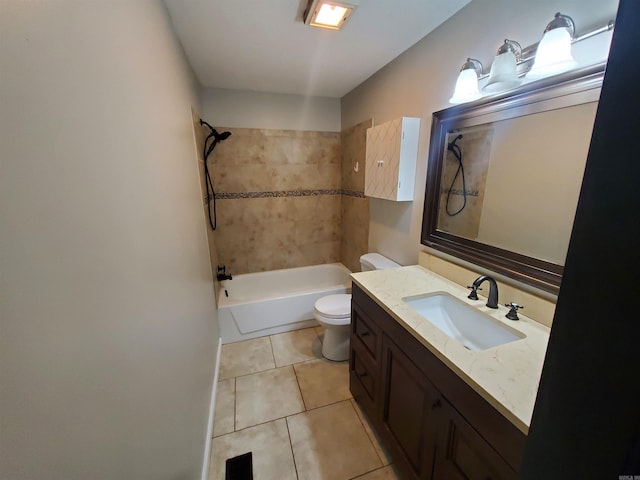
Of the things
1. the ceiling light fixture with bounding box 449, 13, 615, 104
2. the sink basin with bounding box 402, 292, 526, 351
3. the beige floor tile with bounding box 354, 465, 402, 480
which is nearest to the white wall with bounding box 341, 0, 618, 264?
the ceiling light fixture with bounding box 449, 13, 615, 104

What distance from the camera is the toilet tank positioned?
2.08 metres

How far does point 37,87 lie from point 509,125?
155 cm

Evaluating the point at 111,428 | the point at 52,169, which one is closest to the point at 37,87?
the point at 52,169

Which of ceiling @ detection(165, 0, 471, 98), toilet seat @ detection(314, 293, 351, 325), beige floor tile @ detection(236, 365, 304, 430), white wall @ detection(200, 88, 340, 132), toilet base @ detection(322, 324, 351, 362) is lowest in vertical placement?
beige floor tile @ detection(236, 365, 304, 430)

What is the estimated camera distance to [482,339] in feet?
4.01

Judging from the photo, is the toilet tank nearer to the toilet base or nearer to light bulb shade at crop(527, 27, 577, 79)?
the toilet base

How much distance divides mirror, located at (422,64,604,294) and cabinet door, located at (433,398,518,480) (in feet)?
2.15

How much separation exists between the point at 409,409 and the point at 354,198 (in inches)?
79.2

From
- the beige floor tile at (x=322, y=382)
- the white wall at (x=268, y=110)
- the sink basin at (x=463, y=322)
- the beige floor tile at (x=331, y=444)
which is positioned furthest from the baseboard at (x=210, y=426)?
the white wall at (x=268, y=110)

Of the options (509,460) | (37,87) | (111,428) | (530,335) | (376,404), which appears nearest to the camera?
(37,87)

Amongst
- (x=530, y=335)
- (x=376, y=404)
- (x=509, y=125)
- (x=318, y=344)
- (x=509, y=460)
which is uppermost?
(x=509, y=125)

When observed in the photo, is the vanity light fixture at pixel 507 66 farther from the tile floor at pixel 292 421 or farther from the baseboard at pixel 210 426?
the baseboard at pixel 210 426

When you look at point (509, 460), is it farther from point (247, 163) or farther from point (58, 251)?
point (247, 163)

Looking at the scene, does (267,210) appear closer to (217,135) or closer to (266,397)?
(217,135)
